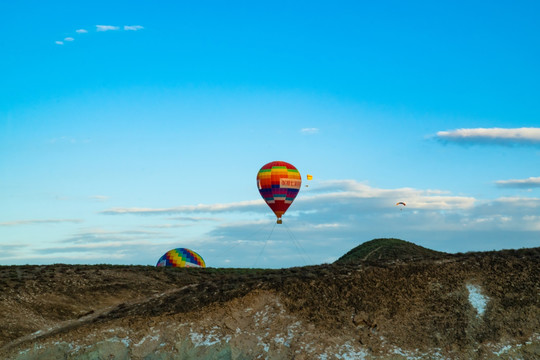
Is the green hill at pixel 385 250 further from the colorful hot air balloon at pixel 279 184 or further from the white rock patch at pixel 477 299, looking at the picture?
the white rock patch at pixel 477 299

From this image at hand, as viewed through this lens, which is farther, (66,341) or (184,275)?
(184,275)

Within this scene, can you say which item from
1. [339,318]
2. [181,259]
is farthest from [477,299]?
[181,259]

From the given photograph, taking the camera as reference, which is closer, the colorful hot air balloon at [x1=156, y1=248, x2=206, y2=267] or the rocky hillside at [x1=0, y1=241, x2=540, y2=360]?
the rocky hillside at [x1=0, y1=241, x2=540, y2=360]

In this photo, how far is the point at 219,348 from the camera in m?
31.2

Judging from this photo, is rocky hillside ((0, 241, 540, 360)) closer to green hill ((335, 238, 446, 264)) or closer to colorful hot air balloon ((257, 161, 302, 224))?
colorful hot air balloon ((257, 161, 302, 224))

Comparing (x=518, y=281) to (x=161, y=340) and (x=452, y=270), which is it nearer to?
(x=452, y=270)

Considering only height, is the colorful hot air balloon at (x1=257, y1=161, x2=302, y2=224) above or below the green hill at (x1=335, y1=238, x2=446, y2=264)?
above

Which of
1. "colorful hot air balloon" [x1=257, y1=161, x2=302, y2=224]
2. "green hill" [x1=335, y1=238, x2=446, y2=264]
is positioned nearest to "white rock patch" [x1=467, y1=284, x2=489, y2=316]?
"colorful hot air balloon" [x1=257, y1=161, x2=302, y2=224]

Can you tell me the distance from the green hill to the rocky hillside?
48.7m

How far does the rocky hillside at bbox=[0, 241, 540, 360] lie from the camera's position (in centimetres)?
3009

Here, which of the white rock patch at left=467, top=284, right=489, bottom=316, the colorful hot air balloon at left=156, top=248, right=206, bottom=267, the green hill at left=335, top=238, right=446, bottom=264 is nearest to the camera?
the white rock patch at left=467, top=284, right=489, bottom=316

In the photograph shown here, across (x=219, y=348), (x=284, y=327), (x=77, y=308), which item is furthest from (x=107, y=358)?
(x=77, y=308)

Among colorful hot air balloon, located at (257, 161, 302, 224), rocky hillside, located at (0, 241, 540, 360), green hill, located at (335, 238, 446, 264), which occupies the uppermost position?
colorful hot air balloon, located at (257, 161, 302, 224)

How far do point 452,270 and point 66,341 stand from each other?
67.3ft
